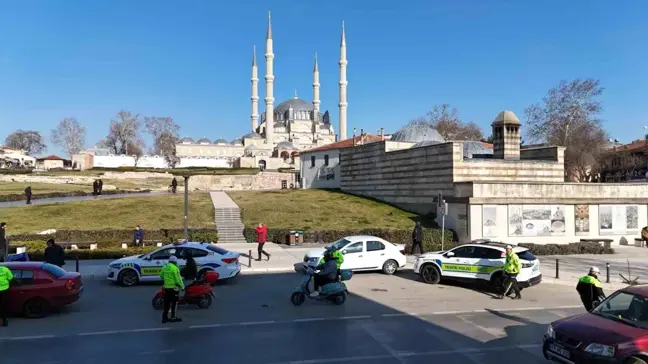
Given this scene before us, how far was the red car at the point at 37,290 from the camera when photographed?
11617 mm

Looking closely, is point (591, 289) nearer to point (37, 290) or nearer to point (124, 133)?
point (37, 290)

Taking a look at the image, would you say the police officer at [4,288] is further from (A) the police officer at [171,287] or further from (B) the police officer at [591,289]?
(B) the police officer at [591,289]

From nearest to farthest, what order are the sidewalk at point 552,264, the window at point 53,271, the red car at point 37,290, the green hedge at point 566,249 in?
the red car at point 37,290 → the window at point 53,271 → the sidewalk at point 552,264 → the green hedge at point 566,249

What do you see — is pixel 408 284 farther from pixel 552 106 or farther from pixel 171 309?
pixel 552 106

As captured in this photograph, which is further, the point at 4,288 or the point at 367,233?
the point at 367,233

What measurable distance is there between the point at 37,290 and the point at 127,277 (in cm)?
409

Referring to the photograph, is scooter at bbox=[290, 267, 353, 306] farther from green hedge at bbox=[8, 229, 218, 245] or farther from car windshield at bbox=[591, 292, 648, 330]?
green hedge at bbox=[8, 229, 218, 245]

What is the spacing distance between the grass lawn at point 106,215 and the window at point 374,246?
45.9ft

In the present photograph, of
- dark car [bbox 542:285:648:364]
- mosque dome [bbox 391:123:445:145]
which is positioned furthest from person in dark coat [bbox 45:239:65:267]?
mosque dome [bbox 391:123:445:145]

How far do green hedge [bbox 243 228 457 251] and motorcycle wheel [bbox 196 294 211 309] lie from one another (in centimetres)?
1406

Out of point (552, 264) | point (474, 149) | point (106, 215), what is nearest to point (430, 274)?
point (552, 264)

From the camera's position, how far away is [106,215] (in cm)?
3084

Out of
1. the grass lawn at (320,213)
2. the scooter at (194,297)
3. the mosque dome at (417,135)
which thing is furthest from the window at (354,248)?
the mosque dome at (417,135)

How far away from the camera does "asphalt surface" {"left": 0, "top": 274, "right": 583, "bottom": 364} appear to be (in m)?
8.86
